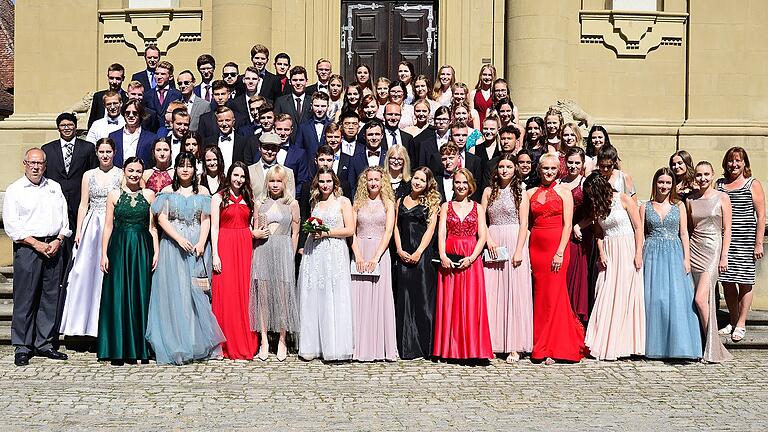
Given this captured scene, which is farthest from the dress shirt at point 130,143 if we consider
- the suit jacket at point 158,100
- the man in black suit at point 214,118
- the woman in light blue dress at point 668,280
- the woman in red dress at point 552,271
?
the woman in light blue dress at point 668,280

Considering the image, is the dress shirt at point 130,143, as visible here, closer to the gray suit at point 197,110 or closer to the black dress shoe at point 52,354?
the gray suit at point 197,110

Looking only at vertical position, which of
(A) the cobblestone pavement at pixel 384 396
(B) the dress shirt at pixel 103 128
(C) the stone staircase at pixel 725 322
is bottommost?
(A) the cobblestone pavement at pixel 384 396

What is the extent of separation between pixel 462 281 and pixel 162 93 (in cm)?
453

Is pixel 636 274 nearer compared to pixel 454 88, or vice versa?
pixel 636 274

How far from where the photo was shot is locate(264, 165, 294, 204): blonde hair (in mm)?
9789

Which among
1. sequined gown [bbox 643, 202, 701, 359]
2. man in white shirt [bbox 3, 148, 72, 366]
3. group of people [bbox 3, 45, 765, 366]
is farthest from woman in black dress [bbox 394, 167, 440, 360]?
man in white shirt [bbox 3, 148, 72, 366]

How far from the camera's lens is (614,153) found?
32.7ft

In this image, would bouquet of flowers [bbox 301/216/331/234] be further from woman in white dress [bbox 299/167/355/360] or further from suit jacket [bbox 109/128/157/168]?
suit jacket [bbox 109/128/157/168]

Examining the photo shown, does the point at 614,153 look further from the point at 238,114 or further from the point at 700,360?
the point at 238,114

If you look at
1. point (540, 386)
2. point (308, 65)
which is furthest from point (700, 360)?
point (308, 65)

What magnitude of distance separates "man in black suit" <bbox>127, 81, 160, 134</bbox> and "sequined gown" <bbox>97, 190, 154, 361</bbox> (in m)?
→ 1.88

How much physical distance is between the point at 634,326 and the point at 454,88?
347 centimetres

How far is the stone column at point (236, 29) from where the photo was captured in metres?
15.2

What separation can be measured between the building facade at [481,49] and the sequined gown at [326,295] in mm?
6204
